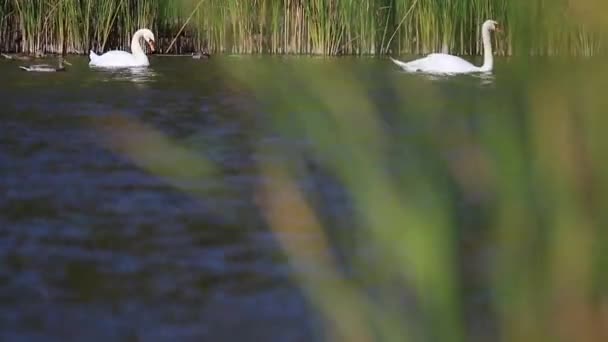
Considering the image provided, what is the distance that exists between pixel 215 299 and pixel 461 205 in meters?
2.43

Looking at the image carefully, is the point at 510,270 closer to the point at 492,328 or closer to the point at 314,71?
the point at 314,71

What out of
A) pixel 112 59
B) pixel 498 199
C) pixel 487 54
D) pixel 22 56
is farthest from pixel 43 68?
pixel 498 199

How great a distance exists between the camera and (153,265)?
6.21 metres

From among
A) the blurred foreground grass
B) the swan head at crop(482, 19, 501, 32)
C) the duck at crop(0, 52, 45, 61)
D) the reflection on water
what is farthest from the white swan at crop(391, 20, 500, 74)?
the blurred foreground grass

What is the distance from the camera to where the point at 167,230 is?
705 centimetres

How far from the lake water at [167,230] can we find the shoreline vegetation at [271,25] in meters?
6.29

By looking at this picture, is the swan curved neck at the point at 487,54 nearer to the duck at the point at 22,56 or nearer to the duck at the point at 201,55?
the duck at the point at 201,55

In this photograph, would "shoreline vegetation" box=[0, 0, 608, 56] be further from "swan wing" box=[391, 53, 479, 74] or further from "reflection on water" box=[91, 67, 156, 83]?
"swan wing" box=[391, 53, 479, 74]

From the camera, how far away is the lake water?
192 inches

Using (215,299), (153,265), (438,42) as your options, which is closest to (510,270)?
(215,299)

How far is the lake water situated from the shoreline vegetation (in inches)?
248

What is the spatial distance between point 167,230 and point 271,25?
12.2 metres

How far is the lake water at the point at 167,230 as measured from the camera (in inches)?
192

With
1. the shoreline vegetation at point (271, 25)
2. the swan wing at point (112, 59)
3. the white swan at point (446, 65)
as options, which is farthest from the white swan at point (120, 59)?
the white swan at point (446, 65)
